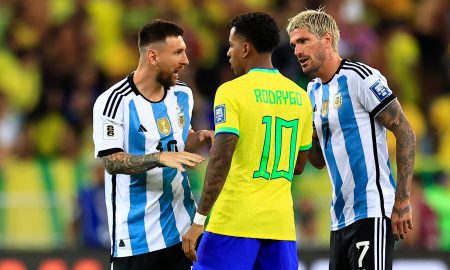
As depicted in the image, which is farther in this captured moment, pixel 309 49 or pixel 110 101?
pixel 309 49

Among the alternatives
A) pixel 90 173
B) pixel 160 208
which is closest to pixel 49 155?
pixel 90 173

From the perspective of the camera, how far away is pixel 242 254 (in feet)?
20.7

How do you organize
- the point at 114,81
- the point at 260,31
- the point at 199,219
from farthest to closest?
the point at 114,81, the point at 260,31, the point at 199,219

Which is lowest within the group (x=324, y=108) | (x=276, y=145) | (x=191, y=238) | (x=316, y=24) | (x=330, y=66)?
(x=191, y=238)

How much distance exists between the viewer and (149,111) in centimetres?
668

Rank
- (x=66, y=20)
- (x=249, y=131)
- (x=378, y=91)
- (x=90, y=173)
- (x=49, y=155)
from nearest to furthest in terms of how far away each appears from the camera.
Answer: (x=249, y=131) → (x=378, y=91) → (x=90, y=173) → (x=49, y=155) → (x=66, y=20)

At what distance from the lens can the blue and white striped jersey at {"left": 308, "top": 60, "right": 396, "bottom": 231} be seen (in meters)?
6.71

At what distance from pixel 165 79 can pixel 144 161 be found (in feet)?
1.92

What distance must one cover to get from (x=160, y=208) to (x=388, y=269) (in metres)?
1.47

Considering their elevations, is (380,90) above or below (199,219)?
above

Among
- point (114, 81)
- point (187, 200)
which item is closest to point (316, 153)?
point (187, 200)

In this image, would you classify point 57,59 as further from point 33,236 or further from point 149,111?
point 149,111

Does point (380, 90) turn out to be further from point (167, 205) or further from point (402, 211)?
point (167, 205)

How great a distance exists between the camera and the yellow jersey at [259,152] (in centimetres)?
621
